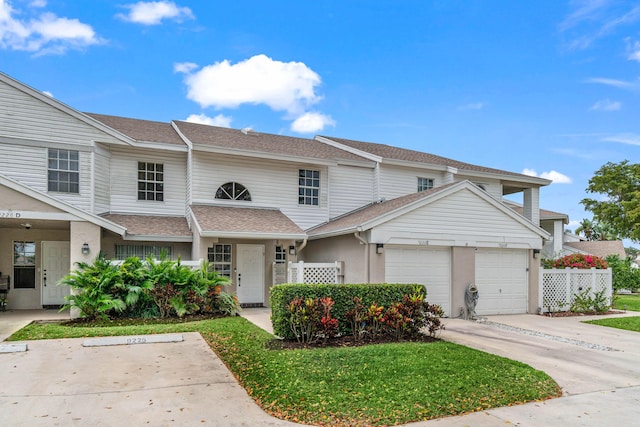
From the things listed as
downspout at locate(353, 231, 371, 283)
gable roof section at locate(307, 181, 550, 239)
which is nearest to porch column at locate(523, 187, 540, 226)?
gable roof section at locate(307, 181, 550, 239)

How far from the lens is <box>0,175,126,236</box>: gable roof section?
436 inches

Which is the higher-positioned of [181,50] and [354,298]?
[181,50]

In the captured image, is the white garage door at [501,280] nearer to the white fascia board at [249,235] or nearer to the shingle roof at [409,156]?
the shingle roof at [409,156]

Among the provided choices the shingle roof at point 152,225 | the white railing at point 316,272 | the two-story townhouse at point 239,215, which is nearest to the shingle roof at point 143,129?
the two-story townhouse at point 239,215

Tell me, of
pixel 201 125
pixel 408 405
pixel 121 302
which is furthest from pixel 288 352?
pixel 201 125

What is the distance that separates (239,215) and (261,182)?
1.87m

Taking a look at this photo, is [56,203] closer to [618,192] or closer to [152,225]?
[152,225]

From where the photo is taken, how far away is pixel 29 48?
15.7 m

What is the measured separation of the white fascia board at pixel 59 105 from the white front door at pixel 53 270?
4014mm

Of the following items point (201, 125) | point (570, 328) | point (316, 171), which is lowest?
point (570, 328)

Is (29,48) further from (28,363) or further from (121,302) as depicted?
(28,363)

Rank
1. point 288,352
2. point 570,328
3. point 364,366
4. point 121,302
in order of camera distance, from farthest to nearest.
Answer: point 570,328 → point 121,302 → point 288,352 → point 364,366

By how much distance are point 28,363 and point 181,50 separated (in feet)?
45.3

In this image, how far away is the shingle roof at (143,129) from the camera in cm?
1529
